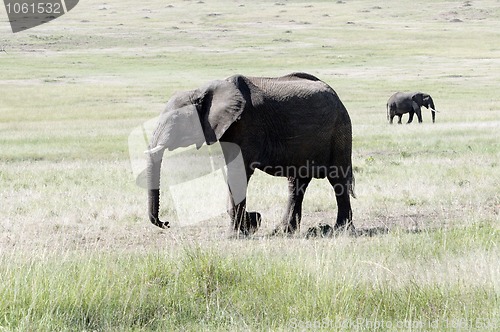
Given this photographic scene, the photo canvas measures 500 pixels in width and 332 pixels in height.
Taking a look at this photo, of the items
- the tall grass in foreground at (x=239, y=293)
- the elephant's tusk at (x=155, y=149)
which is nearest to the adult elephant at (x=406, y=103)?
the elephant's tusk at (x=155, y=149)

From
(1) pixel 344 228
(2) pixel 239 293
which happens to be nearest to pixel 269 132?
(1) pixel 344 228

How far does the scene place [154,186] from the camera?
9.71 m

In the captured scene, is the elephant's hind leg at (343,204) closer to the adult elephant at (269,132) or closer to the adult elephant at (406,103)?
the adult elephant at (269,132)

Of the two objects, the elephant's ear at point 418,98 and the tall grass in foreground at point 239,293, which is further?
the elephant's ear at point 418,98

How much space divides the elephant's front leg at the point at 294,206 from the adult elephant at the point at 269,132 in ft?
0.04

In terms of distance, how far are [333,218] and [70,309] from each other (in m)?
6.94

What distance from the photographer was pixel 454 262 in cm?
739

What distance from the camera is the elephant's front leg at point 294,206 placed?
1134 centimetres

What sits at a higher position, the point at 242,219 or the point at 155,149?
the point at 155,149

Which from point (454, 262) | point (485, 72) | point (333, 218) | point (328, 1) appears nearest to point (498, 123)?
point (333, 218)

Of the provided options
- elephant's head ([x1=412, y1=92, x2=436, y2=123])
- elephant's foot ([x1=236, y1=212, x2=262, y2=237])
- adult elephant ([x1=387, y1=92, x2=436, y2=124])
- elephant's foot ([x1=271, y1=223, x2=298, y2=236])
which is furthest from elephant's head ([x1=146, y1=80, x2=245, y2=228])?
elephant's head ([x1=412, y1=92, x2=436, y2=123])

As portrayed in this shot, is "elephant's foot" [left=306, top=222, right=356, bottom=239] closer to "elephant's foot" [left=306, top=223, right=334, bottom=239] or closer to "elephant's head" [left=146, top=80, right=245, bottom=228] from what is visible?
"elephant's foot" [left=306, top=223, right=334, bottom=239]

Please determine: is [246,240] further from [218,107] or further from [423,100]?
[423,100]

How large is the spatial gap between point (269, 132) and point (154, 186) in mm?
2109
